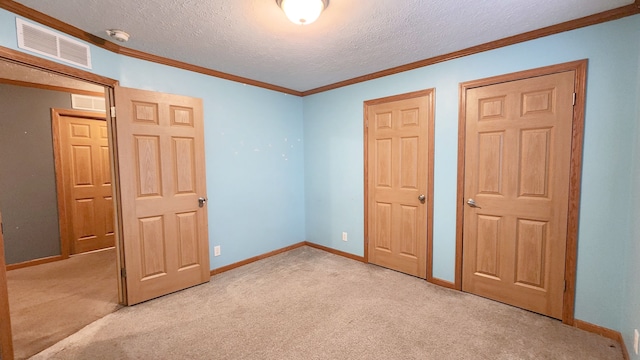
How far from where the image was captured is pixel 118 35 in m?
2.20

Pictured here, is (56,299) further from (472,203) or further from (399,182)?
(472,203)

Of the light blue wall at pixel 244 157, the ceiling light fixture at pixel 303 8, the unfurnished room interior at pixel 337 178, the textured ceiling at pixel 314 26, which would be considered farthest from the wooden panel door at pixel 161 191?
the ceiling light fixture at pixel 303 8

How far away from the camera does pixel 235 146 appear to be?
3.44m

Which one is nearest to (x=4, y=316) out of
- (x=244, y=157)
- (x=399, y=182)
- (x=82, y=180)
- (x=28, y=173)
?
(x=244, y=157)

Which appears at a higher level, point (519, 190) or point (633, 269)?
point (519, 190)

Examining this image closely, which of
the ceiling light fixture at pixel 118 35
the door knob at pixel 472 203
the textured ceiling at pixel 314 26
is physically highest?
the textured ceiling at pixel 314 26

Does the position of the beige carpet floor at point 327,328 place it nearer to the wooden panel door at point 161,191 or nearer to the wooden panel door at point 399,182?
the wooden panel door at point 161,191

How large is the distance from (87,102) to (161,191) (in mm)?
2642

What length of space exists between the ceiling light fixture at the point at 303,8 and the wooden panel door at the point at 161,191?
5.15 feet

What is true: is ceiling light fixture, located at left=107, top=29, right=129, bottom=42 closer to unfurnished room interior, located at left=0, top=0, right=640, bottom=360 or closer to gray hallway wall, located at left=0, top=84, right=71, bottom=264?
unfurnished room interior, located at left=0, top=0, right=640, bottom=360

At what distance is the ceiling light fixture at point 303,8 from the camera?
174 cm

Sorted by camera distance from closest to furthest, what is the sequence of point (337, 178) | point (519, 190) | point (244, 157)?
point (519, 190)
point (244, 157)
point (337, 178)

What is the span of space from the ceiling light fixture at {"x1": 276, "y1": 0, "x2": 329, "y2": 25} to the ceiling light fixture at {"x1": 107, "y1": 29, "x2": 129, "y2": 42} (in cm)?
136

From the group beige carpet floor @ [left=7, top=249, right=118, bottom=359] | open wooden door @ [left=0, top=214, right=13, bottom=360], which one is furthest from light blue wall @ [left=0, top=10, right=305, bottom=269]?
open wooden door @ [left=0, top=214, right=13, bottom=360]
